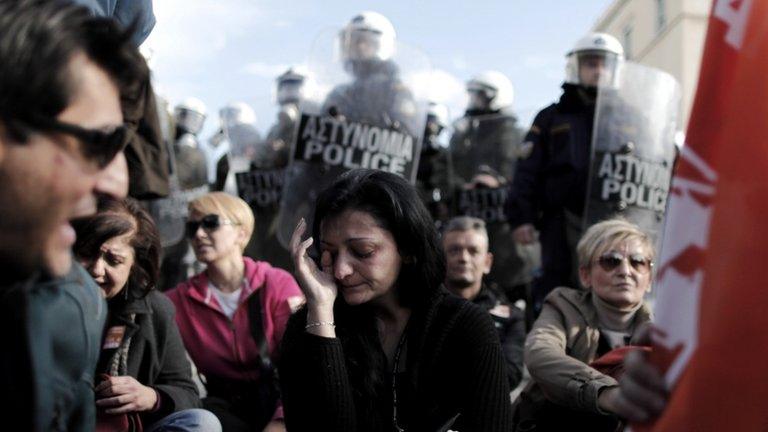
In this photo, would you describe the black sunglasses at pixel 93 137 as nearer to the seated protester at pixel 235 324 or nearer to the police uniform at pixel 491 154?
the seated protester at pixel 235 324

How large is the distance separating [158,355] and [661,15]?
31.0m

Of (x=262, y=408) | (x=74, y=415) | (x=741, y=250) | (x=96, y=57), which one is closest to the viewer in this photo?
(x=96, y=57)

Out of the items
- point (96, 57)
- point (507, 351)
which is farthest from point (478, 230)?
point (96, 57)

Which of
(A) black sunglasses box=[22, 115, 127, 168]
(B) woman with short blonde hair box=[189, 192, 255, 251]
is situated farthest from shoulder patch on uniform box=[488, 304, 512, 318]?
(A) black sunglasses box=[22, 115, 127, 168]

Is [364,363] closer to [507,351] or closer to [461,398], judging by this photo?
[461,398]

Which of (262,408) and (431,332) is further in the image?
(262,408)

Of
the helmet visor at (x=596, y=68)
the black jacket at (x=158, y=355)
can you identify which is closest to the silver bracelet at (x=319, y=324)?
the black jacket at (x=158, y=355)

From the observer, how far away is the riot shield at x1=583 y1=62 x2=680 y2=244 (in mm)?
5504

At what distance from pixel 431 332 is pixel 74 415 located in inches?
43.0

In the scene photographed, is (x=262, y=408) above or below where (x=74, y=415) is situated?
below

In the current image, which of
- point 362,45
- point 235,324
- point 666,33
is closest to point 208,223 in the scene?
point 235,324

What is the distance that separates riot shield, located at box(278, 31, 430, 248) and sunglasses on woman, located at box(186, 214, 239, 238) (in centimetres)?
147

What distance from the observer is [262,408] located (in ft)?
12.2

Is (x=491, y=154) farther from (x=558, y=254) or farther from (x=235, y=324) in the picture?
(x=235, y=324)
